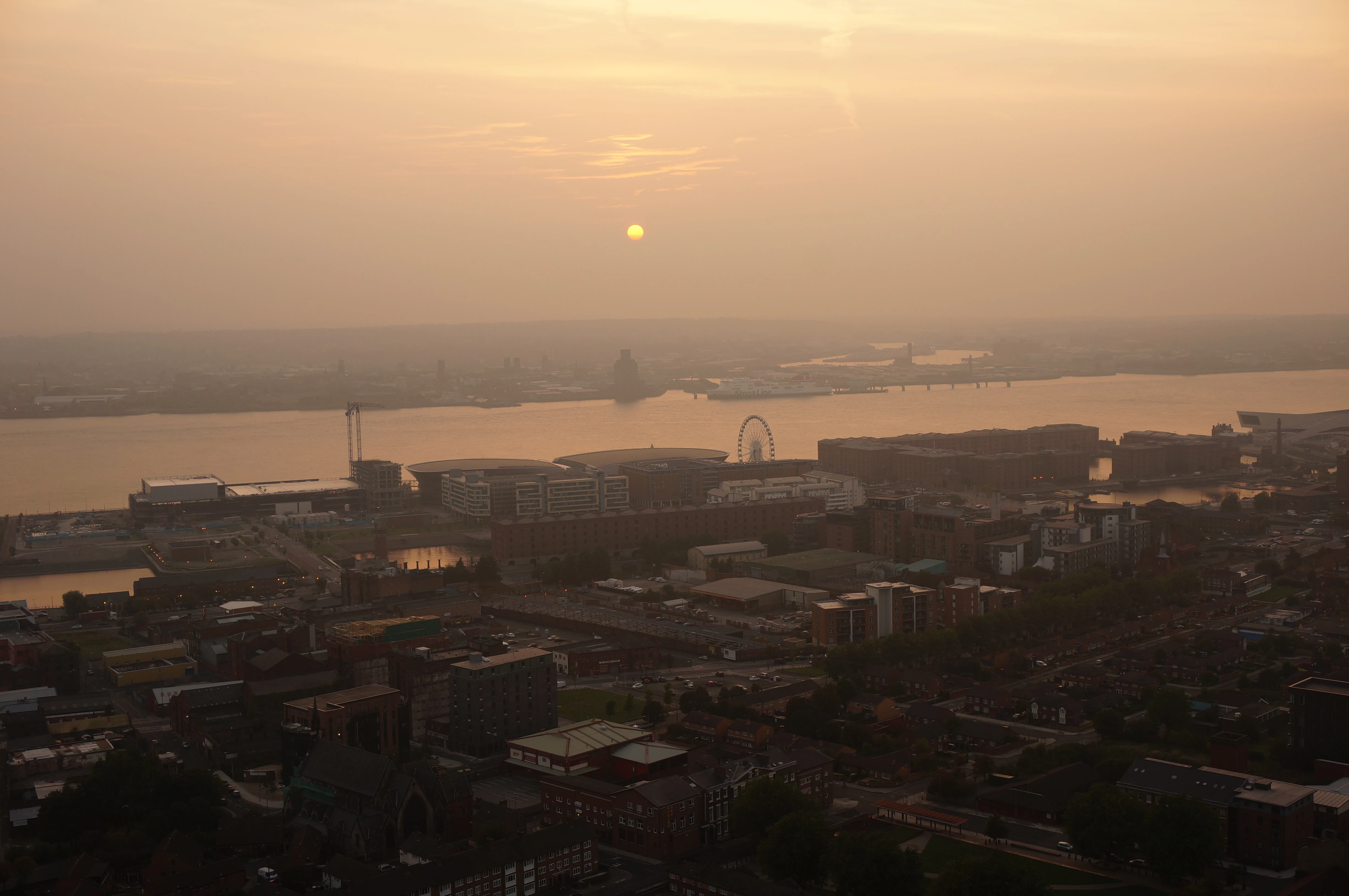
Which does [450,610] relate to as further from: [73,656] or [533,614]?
[73,656]

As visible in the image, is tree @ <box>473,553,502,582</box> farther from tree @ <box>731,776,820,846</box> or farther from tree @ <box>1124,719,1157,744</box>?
tree @ <box>731,776,820,846</box>

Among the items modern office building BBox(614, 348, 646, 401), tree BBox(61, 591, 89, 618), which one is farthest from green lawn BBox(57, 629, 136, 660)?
modern office building BBox(614, 348, 646, 401)

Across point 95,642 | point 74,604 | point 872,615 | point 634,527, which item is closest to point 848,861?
point 872,615

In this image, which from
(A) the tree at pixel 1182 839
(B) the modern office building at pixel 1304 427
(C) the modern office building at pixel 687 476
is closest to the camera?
(A) the tree at pixel 1182 839

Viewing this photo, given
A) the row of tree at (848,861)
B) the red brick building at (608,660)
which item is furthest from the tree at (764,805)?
the red brick building at (608,660)

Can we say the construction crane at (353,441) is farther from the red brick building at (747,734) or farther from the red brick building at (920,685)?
the red brick building at (747,734)

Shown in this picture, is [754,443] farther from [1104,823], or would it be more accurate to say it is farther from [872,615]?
[1104,823]
